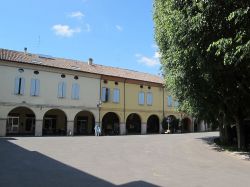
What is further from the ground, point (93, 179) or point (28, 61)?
point (28, 61)

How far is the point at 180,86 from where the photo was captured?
799 inches

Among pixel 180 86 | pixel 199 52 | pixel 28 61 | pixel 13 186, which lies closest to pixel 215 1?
pixel 199 52

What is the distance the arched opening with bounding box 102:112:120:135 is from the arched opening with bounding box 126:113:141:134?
2.48m

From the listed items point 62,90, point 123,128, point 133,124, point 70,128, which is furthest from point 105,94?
point 133,124

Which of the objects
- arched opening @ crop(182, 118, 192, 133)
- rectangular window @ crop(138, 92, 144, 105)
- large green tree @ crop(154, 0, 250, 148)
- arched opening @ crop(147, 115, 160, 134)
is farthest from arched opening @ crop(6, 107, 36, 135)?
arched opening @ crop(182, 118, 192, 133)

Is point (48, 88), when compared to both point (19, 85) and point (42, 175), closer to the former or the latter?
point (19, 85)

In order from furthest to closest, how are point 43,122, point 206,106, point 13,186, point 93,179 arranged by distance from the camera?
point 43,122, point 206,106, point 93,179, point 13,186

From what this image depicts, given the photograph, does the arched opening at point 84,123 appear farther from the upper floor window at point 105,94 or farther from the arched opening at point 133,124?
the arched opening at point 133,124

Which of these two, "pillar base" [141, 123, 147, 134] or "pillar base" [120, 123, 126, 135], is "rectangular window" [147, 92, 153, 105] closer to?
"pillar base" [141, 123, 147, 134]

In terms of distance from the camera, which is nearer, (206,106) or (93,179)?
(93,179)

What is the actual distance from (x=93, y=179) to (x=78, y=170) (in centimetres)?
179

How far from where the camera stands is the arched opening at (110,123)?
4577 cm

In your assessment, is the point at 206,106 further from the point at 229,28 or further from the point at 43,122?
the point at 43,122

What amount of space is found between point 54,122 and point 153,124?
50.6ft
